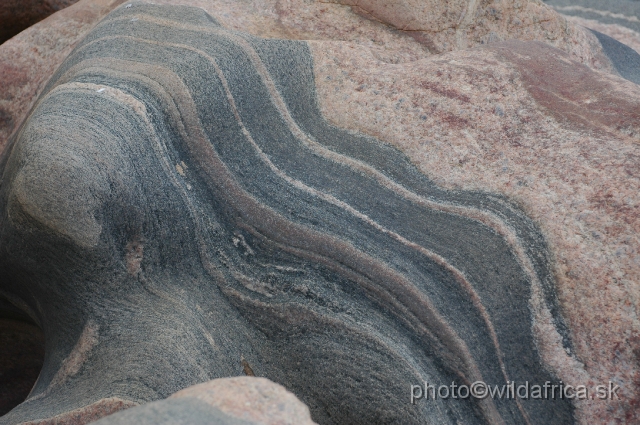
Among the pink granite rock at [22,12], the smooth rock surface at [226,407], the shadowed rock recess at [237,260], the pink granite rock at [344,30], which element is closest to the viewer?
the smooth rock surface at [226,407]

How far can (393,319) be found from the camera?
1.74 m

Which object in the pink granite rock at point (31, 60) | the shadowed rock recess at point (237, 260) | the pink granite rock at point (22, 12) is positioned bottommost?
the shadowed rock recess at point (237, 260)

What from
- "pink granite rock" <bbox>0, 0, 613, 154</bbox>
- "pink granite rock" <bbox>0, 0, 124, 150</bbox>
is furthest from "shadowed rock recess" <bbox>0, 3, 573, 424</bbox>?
"pink granite rock" <bbox>0, 0, 124, 150</bbox>

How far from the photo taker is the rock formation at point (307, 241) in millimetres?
1672

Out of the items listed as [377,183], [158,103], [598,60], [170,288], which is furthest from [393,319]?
[598,60]

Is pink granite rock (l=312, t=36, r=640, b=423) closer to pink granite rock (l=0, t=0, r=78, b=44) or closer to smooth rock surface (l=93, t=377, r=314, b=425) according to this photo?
smooth rock surface (l=93, t=377, r=314, b=425)

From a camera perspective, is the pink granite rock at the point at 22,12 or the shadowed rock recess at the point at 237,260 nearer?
the shadowed rock recess at the point at 237,260

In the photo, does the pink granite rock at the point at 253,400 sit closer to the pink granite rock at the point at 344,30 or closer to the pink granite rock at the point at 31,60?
the pink granite rock at the point at 344,30

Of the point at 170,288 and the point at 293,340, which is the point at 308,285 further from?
the point at 170,288

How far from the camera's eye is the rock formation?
5.49 ft

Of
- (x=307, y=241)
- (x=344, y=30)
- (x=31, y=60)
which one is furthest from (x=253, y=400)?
(x=31, y=60)

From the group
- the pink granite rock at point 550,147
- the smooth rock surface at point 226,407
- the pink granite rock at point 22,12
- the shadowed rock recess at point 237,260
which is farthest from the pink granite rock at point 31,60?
the smooth rock surface at point 226,407

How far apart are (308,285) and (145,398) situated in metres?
0.59

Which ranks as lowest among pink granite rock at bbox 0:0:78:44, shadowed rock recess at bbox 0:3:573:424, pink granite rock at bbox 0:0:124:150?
shadowed rock recess at bbox 0:3:573:424
